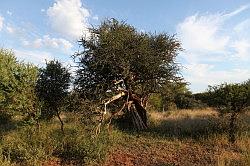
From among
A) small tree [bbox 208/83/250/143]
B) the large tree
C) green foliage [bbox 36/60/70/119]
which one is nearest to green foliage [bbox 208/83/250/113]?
small tree [bbox 208/83/250/143]

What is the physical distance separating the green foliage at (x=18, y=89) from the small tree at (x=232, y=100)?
9.24 meters

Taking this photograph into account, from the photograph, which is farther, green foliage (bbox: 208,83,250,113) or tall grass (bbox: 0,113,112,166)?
green foliage (bbox: 208,83,250,113)

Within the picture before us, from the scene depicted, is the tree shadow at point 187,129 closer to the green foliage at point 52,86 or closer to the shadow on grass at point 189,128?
the shadow on grass at point 189,128

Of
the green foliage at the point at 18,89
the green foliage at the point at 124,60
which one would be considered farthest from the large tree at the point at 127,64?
the green foliage at the point at 18,89

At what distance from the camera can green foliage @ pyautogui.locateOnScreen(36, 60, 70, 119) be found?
70.7 feet

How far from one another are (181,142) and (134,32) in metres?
7.56

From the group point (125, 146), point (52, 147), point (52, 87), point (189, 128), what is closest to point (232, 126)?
point (189, 128)

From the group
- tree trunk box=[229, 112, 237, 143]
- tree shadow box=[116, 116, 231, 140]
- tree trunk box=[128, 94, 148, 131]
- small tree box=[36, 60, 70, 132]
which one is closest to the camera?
tree trunk box=[229, 112, 237, 143]

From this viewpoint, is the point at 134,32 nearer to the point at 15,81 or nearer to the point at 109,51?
the point at 109,51

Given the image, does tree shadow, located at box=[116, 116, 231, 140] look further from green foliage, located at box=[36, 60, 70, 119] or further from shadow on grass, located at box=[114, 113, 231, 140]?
green foliage, located at box=[36, 60, 70, 119]

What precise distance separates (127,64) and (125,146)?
4.77m

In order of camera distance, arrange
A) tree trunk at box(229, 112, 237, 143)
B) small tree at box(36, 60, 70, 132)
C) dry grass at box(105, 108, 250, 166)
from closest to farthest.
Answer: dry grass at box(105, 108, 250, 166) < tree trunk at box(229, 112, 237, 143) < small tree at box(36, 60, 70, 132)

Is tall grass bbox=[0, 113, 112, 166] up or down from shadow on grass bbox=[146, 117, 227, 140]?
down

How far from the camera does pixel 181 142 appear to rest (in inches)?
756
